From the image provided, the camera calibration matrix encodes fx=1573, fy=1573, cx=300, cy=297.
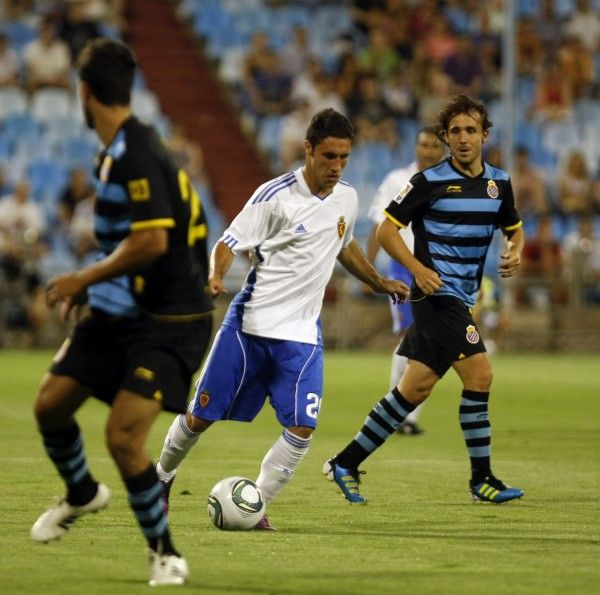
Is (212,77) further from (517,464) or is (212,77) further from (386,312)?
(517,464)

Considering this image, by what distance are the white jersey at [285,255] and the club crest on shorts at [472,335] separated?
114cm

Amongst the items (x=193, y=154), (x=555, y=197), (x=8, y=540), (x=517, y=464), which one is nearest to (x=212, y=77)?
(x=193, y=154)

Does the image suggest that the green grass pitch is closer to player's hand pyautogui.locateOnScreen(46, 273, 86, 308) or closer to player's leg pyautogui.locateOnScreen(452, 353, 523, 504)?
player's leg pyautogui.locateOnScreen(452, 353, 523, 504)

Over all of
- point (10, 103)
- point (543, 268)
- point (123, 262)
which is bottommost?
point (543, 268)

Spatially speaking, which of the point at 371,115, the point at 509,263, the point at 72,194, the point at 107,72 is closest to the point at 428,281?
the point at 509,263

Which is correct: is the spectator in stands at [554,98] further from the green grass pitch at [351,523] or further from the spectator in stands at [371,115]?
the green grass pitch at [351,523]

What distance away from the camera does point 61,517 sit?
6746 millimetres

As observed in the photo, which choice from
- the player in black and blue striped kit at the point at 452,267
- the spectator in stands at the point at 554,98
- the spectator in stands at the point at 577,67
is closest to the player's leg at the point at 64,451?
the player in black and blue striped kit at the point at 452,267

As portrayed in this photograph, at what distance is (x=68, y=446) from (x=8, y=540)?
84 cm

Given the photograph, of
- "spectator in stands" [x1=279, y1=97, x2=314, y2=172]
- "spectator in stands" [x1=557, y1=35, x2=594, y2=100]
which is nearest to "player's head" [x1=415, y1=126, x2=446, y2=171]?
"spectator in stands" [x1=279, y1=97, x2=314, y2=172]

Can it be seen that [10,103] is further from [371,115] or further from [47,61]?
[371,115]

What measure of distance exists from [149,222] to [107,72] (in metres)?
0.61

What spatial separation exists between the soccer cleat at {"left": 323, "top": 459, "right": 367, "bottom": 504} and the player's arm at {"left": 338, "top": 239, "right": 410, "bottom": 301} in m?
1.11

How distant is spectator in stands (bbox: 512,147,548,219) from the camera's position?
2548cm
